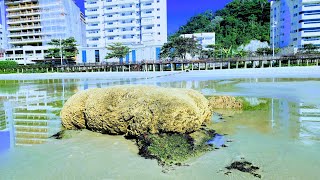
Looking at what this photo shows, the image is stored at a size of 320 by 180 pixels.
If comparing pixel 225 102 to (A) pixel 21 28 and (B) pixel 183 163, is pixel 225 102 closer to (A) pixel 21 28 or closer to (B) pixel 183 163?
(B) pixel 183 163

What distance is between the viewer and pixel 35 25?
104 metres

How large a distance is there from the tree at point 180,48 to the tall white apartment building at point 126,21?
423 inches

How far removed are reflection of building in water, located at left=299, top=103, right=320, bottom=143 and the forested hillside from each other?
8140 cm

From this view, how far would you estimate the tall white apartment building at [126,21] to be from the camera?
295 ft

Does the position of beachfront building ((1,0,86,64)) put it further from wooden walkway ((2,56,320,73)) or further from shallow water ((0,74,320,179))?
shallow water ((0,74,320,179))

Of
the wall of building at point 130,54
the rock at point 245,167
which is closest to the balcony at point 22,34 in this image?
the wall of building at point 130,54

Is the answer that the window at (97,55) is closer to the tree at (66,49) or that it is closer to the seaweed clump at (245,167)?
the tree at (66,49)

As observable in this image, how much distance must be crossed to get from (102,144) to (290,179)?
178 inches

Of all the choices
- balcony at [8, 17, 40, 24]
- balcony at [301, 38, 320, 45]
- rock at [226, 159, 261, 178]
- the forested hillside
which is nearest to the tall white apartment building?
the forested hillside

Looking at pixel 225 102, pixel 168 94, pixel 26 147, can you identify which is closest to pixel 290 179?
pixel 168 94

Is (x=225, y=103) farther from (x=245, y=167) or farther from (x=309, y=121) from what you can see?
(x=245, y=167)

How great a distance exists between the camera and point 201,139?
784 centimetres

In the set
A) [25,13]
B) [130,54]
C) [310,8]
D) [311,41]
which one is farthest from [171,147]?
[25,13]

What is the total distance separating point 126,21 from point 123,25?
152cm
